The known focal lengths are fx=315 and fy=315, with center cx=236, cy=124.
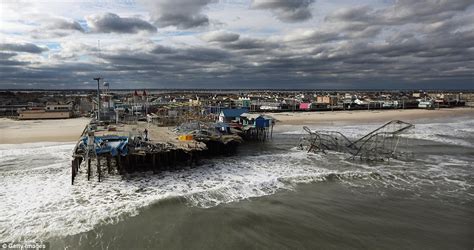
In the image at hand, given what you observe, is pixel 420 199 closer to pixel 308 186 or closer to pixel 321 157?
pixel 308 186

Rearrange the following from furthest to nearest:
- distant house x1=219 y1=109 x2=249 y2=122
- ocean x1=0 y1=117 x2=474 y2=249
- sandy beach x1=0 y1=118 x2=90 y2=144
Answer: distant house x1=219 y1=109 x2=249 y2=122, sandy beach x1=0 y1=118 x2=90 y2=144, ocean x1=0 y1=117 x2=474 y2=249

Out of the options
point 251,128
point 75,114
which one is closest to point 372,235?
point 251,128

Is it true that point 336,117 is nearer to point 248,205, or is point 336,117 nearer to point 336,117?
point 336,117

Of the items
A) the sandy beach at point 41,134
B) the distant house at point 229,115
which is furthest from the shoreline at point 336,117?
the sandy beach at point 41,134

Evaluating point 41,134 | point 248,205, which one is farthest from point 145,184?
point 41,134

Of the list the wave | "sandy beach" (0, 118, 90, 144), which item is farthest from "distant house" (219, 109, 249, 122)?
"sandy beach" (0, 118, 90, 144)

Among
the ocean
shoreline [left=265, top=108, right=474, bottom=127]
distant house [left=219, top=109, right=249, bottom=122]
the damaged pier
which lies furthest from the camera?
shoreline [left=265, top=108, right=474, bottom=127]

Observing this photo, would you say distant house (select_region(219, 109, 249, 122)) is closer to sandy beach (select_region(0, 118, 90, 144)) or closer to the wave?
the wave

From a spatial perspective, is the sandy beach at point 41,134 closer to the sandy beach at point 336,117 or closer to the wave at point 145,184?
the wave at point 145,184
